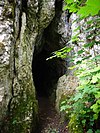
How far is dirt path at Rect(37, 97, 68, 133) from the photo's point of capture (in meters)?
7.32

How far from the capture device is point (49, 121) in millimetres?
8328

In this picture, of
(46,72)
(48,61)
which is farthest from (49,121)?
(46,72)

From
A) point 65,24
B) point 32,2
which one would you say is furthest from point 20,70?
point 65,24

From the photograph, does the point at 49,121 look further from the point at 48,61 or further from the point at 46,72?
the point at 46,72

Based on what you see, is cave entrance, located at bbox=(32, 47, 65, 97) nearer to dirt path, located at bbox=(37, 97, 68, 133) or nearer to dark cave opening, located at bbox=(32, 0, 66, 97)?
dark cave opening, located at bbox=(32, 0, 66, 97)

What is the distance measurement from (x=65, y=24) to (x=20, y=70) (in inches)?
172

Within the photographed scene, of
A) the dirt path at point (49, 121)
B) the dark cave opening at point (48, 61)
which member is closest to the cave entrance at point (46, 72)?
the dark cave opening at point (48, 61)

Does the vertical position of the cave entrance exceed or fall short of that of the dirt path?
it exceeds it

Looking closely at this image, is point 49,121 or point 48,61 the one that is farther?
point 48,61

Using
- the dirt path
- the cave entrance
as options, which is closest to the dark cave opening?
the cave entrance

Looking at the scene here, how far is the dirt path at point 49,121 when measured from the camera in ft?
24.0

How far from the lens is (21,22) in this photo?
313 inches

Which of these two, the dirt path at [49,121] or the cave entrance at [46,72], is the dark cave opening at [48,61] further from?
the dirt path at [49,121]

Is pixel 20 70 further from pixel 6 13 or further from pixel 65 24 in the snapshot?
pixel 65 24
